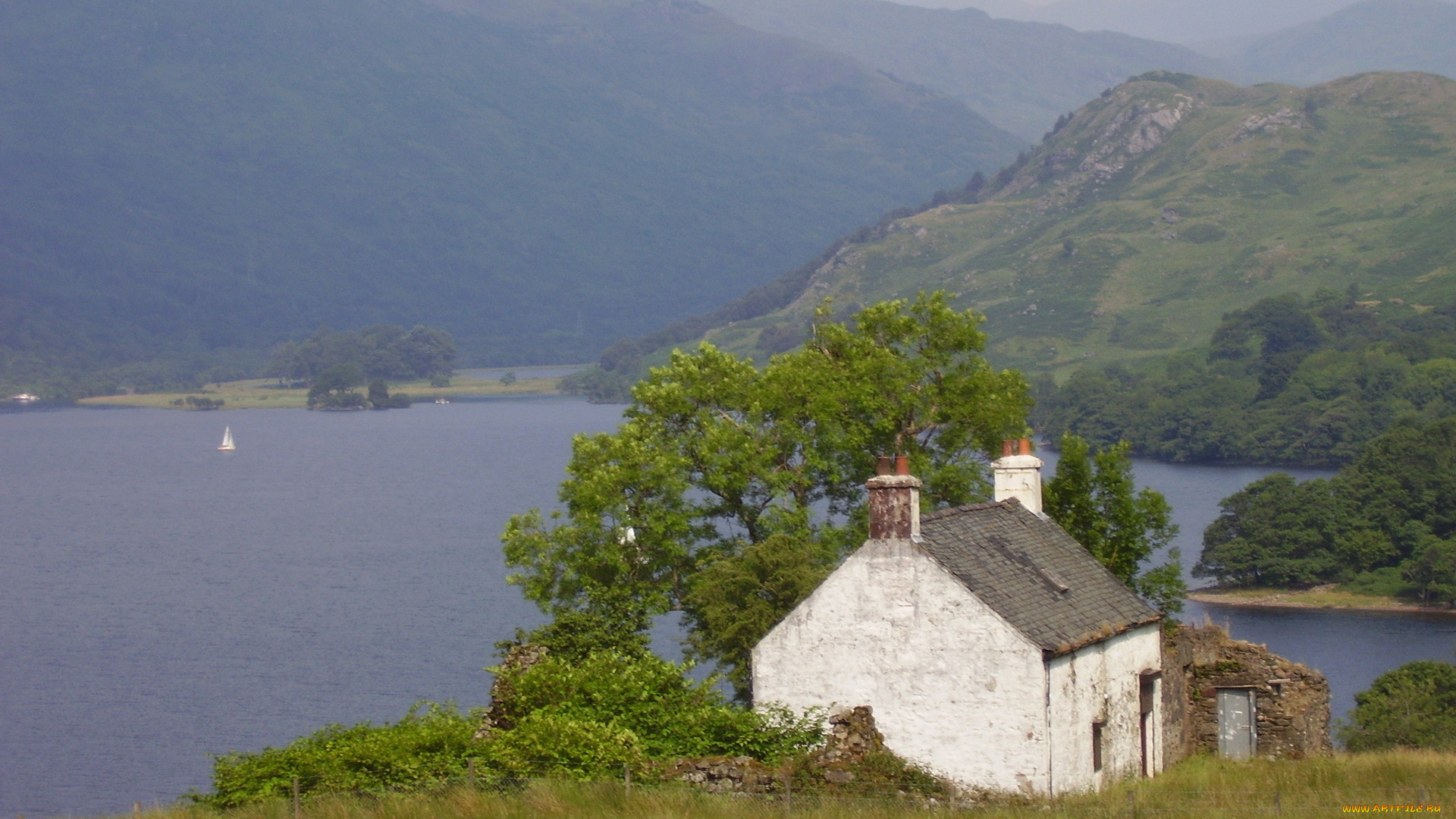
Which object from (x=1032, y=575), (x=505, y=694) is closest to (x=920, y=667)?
(x=1032, y=575)

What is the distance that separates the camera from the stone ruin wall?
107 feet

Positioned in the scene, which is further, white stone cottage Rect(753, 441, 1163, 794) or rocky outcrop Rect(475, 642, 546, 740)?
rocky outcrop Rect(475, 642, 546, 740)

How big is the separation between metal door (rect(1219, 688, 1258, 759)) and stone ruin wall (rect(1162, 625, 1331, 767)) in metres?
0.10

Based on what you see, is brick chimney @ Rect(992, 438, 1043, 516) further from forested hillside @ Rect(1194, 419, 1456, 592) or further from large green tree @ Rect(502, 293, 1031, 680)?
forested hillside @ Rect(1194, 419, 1456, 592)

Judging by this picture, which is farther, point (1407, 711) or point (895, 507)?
A: point (1407, 711)

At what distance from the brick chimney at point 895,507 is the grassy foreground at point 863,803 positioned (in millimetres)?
4972

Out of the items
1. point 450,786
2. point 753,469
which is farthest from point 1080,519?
point 450,786

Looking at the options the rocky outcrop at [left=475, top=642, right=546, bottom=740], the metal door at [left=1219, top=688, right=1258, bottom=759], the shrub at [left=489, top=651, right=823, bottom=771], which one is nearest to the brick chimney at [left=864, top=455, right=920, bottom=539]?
the shrub at [left=489, top=651, right=823, bottom=771]

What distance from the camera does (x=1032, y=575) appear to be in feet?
101

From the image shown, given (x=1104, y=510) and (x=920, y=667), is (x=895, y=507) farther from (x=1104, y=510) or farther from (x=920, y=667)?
(x=1104, y=510)

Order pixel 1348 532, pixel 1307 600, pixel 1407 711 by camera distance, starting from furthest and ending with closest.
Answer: pixel 1348 532 → pixel 1307 600 → pixel 1407 711

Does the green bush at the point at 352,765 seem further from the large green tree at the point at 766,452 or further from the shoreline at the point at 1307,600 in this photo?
the shoreline at the point at 1307,600

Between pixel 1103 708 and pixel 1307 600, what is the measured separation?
10534 centimetres

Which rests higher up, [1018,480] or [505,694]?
[1018,480]
